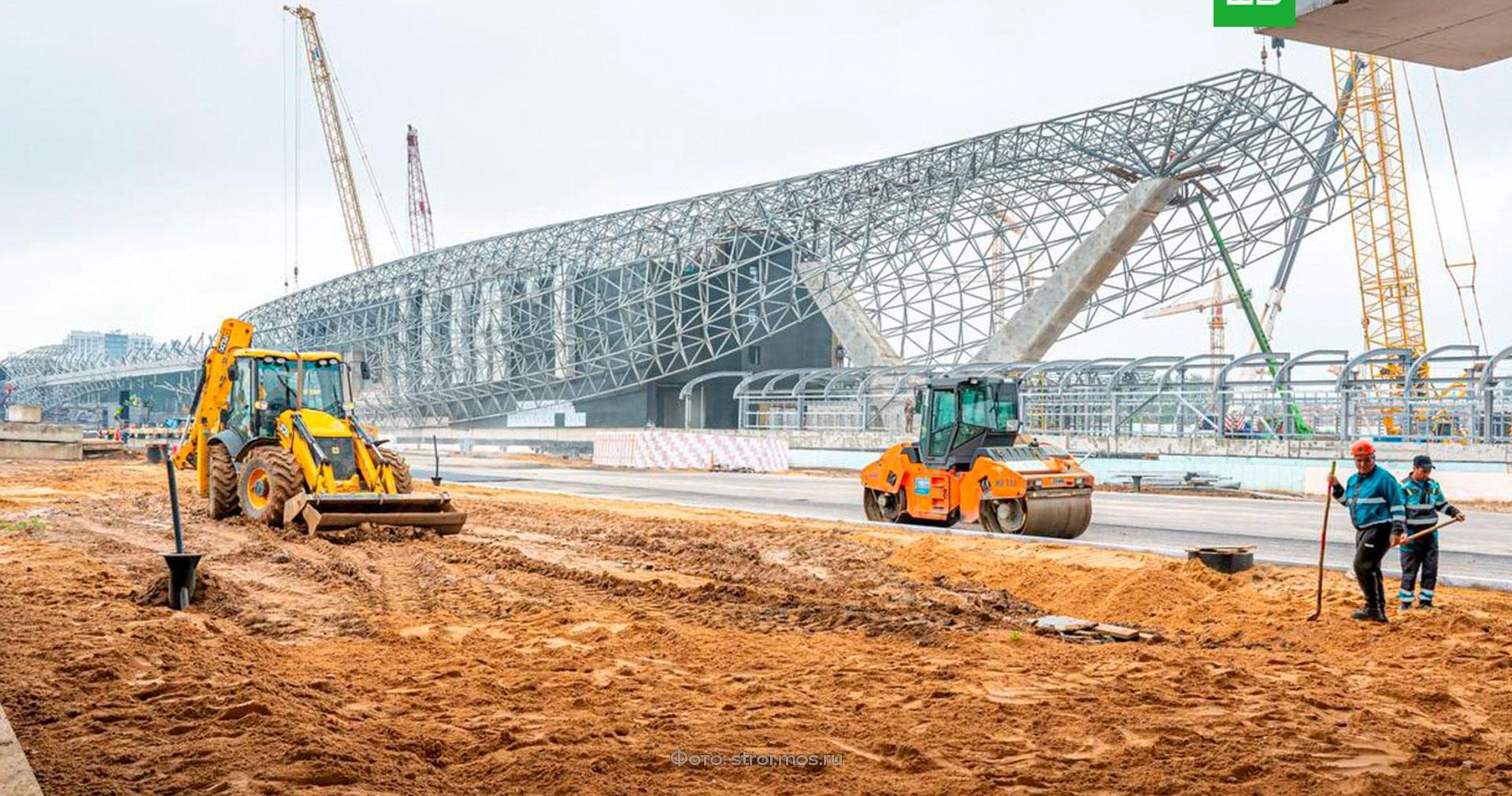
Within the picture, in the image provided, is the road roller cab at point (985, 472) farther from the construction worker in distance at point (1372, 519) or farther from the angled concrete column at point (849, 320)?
the angled concrete column at point (849, 320)

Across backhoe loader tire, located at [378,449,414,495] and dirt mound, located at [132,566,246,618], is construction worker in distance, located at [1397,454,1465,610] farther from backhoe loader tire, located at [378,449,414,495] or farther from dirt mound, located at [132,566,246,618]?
backhoe loader tire, located at [378,449,414,495]

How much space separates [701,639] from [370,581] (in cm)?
429

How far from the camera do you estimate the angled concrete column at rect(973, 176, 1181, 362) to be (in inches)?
1506

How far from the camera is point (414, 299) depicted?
67875 mm

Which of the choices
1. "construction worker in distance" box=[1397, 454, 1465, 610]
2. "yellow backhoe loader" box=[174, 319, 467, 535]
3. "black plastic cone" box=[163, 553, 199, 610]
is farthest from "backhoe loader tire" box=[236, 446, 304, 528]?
"construction worker in distance" box=[1397, 454, 1465, 610]

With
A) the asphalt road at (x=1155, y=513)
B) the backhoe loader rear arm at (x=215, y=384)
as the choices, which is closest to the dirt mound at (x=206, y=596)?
the backhoe loader rear arm at (x=215, y=384)

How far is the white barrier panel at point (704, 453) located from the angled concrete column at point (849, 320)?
36.3ft

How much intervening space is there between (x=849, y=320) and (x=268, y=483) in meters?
34.4

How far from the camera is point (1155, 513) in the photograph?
2112cm

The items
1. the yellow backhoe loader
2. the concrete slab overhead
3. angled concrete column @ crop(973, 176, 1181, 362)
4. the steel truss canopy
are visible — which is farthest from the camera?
angled concrete column @ crop(973, 176, 1181, 362)

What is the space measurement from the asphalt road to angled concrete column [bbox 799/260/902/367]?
14.2 m

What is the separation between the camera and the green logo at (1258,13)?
5.51 metres

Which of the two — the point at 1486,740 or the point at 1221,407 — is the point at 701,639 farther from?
the point at 1221,407

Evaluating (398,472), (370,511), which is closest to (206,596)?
(370,511)
